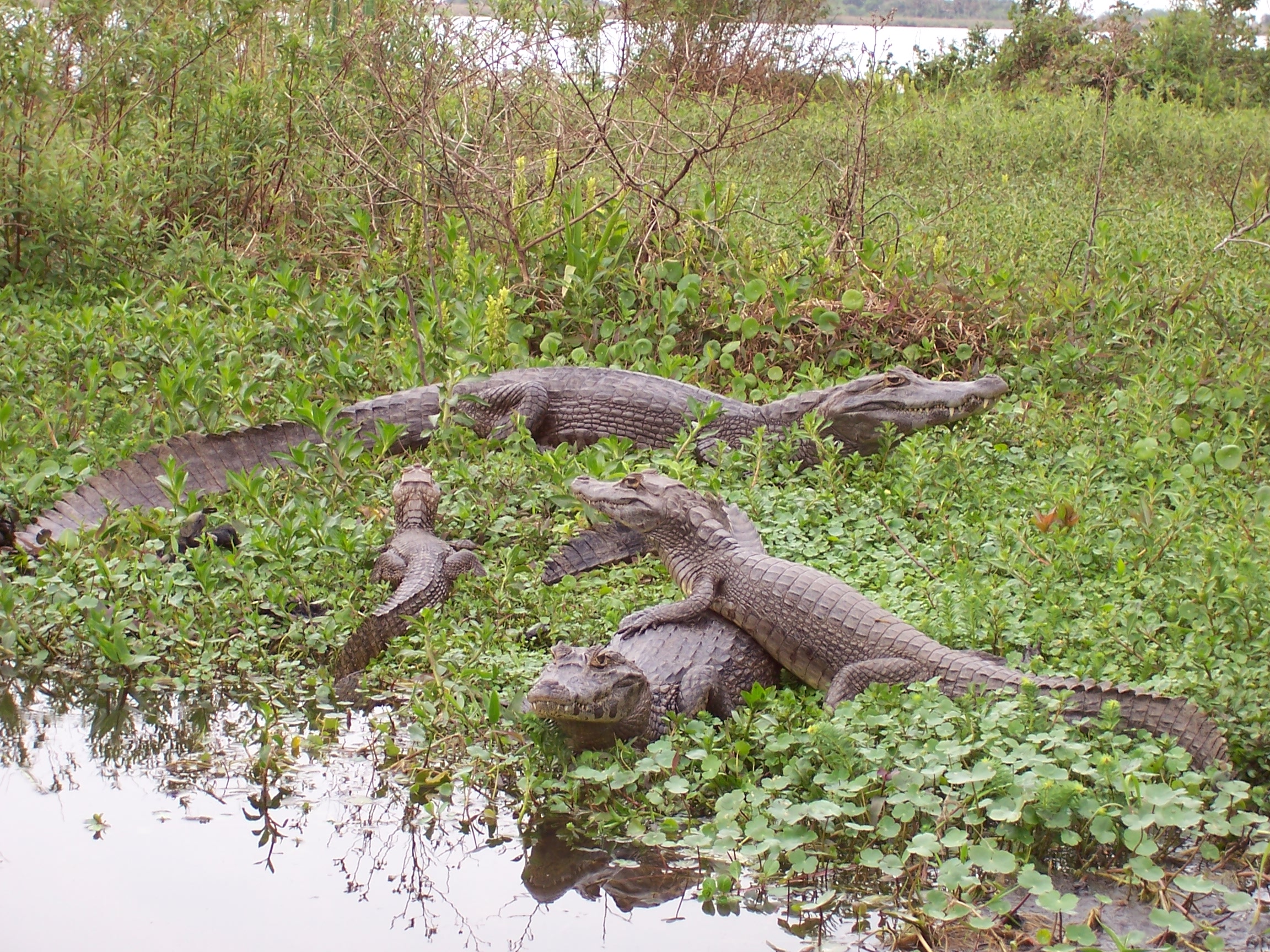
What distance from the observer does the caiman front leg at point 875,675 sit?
3.28m

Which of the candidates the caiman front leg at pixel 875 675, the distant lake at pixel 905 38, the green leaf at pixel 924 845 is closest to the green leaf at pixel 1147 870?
the green leaf at pixel 924 845

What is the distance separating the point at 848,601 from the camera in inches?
139

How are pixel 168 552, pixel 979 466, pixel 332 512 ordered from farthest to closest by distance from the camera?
1. pixel 979 466
2. pixel 332 512
3. pixel 168 552

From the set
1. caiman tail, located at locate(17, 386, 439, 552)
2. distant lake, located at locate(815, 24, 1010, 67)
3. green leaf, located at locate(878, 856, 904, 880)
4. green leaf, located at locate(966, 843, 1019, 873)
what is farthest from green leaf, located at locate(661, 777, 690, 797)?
distant lake, located at locate(815, 24, 1010, 67)

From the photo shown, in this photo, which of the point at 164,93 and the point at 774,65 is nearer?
the point at 164,93

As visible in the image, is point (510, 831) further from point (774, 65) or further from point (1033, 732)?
point (774, 65)

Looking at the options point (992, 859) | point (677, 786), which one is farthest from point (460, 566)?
point (992, 859)

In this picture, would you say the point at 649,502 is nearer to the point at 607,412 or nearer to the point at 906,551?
the point at 906,551

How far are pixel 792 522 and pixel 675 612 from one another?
979 mm

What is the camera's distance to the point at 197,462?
4727 mm

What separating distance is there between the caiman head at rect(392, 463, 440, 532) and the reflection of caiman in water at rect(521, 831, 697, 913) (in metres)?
1.82

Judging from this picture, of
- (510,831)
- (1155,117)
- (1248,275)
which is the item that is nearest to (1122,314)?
(1248,275)

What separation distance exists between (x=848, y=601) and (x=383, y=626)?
1.49m

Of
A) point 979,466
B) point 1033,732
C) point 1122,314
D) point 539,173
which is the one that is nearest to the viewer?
point 1033,732
